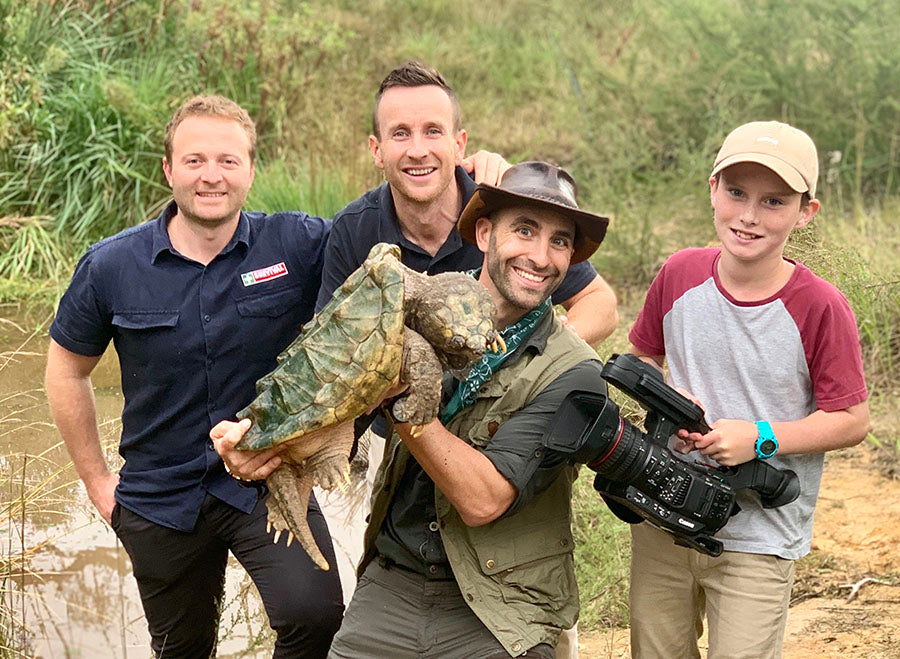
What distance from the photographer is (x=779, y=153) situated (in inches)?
103

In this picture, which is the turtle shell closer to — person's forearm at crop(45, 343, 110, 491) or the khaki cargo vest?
the khaki cargo vest

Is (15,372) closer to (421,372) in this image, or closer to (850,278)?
(421,372)

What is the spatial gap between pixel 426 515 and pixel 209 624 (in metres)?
1.03

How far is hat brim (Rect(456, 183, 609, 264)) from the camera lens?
266 cm

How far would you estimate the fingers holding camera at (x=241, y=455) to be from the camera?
241cm

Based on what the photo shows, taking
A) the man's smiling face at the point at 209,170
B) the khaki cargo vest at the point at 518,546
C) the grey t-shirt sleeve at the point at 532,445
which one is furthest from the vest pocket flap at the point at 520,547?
the man's smiling face at the point at 209,170

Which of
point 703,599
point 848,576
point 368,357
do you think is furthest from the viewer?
point 848,576

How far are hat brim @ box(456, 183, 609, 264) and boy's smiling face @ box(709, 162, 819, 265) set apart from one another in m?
0.31

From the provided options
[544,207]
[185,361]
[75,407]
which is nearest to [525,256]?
[544,207]

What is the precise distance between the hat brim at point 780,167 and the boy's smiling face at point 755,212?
0.04 meters

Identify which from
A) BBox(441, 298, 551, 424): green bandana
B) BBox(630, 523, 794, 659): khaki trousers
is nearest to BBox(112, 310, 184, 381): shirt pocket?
BBox(441, 298, 551, 424): green bandana

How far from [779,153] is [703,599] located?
122 centimetres

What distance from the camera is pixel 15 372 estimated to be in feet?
16.9

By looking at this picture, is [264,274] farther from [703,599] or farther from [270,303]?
[703,599]
